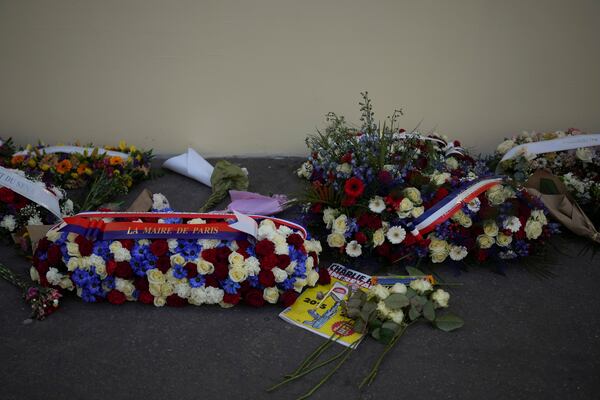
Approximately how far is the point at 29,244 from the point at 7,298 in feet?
1.27

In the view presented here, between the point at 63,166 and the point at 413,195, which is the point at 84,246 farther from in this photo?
the point at 413,195

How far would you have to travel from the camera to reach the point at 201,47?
3.80 meters

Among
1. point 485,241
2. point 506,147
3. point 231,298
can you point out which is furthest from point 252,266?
point 506,147

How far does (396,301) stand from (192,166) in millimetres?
1985

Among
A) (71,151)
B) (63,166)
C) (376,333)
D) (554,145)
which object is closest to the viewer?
(376,333)

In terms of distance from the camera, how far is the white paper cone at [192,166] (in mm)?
3791

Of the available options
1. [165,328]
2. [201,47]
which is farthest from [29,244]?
[201,47]

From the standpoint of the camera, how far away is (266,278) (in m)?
2.46

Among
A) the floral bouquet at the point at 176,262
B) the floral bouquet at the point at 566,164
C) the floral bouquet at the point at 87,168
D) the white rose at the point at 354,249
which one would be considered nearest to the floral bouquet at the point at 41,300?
the floral bouquet at the point at 176,262

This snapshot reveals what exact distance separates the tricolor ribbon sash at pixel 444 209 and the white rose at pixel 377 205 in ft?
0.62

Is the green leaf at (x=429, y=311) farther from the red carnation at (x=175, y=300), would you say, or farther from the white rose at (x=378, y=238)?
the red carnation at (x=175, y=300)

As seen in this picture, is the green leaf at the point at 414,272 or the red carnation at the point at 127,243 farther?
the green leaf at the point at 414,272

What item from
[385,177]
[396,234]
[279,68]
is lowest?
[396,234]

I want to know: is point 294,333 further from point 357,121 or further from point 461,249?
point 357,121
